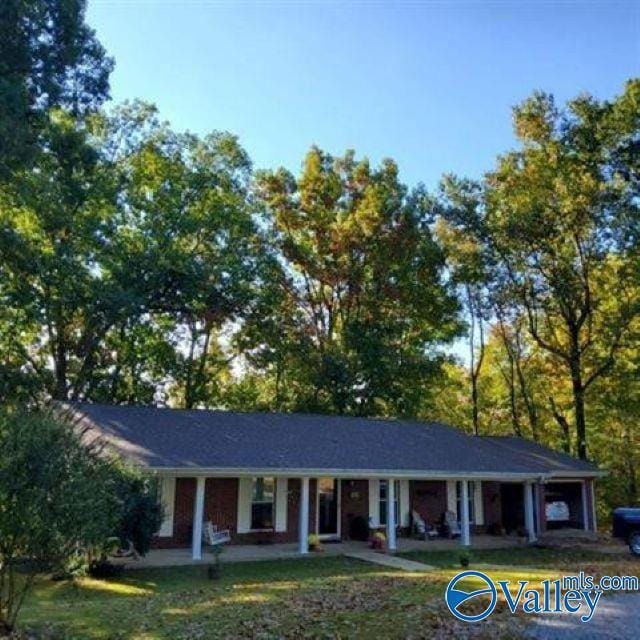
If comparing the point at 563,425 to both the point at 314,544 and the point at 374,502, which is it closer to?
the point at 374,502

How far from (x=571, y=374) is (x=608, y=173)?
10390 millimetres

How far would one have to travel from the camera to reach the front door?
2134 cm

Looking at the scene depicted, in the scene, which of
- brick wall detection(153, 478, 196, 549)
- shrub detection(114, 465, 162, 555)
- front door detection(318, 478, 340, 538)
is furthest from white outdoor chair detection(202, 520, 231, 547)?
shrub detection(114, 465, 162, 555)

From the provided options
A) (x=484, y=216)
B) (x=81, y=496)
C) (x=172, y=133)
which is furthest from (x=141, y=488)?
(x=484, y=216)

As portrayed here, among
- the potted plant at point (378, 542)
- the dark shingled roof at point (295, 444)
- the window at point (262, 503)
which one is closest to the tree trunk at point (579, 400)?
the dark shingled roof at point (295, 444)

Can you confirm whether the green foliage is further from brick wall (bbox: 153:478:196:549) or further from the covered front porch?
brick wall (bbox: 153:478:196:549)

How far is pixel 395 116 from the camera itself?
20.0 m

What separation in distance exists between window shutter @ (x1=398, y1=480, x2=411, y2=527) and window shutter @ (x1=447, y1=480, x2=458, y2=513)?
6.04 feet

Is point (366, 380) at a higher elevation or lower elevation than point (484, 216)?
lower

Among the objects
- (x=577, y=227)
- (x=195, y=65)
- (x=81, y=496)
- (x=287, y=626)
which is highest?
(x=577, y=227)

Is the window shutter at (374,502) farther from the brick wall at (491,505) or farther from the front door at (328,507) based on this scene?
the brick wall at (491,505)

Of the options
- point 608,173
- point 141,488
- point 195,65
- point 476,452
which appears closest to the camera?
point 141,488

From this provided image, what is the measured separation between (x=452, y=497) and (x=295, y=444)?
7.18 m

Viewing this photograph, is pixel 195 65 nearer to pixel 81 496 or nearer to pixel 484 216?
pixel 81 496
